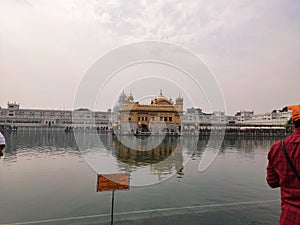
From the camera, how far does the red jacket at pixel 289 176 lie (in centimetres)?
148

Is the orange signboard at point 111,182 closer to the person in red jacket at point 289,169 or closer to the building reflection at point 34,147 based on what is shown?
the person in red jacket at point 289,169

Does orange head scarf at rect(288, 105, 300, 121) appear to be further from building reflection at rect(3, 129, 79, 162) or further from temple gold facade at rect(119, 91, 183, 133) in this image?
temple gold facade at rect(119, 91, 183, 133)

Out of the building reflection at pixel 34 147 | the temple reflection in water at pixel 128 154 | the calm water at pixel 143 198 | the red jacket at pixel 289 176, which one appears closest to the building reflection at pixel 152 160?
the temple reflection in water at pixel 128 154

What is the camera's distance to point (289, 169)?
1.49 m

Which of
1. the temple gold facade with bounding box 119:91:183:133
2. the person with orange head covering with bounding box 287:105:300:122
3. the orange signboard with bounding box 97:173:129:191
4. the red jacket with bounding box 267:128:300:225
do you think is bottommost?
the orange signboard with bounding box 97:173:129:191

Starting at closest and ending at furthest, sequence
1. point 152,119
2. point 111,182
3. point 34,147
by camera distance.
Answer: point 111,182, point 34,147, point 152,119

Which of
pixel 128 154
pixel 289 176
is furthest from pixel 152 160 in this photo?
pixel 289 176

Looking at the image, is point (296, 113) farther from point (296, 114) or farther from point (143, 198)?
point (143, 198)

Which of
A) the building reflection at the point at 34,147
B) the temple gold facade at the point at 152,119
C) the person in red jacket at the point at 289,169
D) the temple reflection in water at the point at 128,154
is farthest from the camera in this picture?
the temple gold facade at the point at 152,119

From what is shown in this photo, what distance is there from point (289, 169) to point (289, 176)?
5 centimetres

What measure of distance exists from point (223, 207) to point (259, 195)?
7.43ft

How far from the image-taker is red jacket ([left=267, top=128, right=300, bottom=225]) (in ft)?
4.84

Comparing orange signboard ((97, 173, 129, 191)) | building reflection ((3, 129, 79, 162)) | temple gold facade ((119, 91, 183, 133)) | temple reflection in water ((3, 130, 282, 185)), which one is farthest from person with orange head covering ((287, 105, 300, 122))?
temple gold facade ((119, 91, 183, 133))

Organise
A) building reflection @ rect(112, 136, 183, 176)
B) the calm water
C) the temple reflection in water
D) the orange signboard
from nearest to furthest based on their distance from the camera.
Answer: the orange signboard, the calm water, the temple reflection in water, building reflection @ rect(112, 136, 183, 176)
